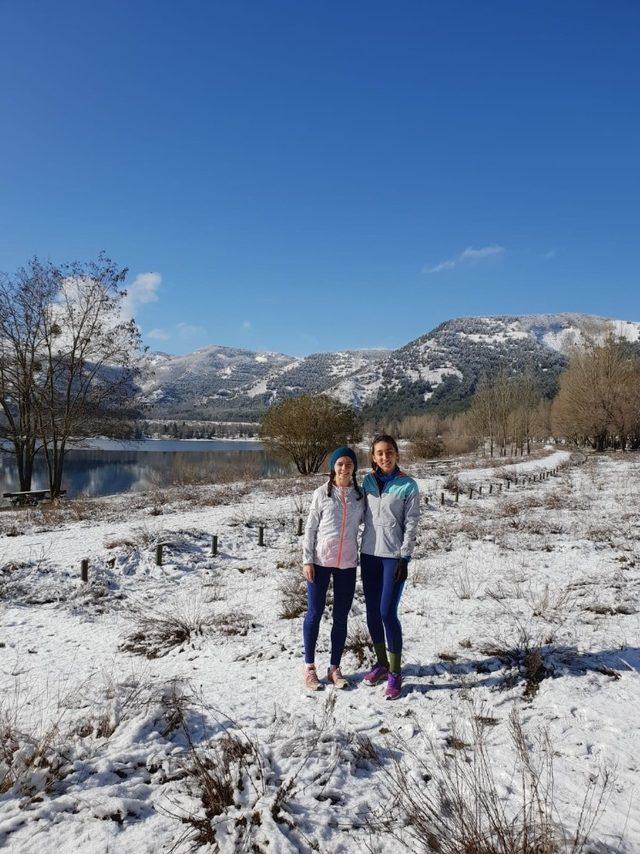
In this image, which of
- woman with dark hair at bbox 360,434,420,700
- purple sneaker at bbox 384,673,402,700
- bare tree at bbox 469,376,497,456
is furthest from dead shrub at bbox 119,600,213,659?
bare tree at bbox 469,376,497,456

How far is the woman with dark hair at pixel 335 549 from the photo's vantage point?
13.4ft

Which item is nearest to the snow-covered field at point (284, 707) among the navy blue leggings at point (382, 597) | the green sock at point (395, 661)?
the green sock at point (395, 661)

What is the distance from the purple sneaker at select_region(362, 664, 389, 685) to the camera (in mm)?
4160

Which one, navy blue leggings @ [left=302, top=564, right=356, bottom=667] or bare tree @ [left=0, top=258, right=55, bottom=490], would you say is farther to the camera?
bare tree @ [left=0, top=258, right=55, bottom=490]

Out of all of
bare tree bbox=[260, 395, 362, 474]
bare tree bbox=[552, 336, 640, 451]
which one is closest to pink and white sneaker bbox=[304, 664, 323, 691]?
bare tree bbox=[260, 395, 362, 474]

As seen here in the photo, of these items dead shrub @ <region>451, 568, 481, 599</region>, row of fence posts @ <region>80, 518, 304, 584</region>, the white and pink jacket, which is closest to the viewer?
the white and pink jacket

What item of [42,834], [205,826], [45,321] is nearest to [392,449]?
[205,826]

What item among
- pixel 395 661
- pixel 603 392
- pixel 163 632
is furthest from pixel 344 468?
pixel 603 392

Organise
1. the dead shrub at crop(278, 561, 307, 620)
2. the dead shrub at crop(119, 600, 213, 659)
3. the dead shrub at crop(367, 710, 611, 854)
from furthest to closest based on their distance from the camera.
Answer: the dead shrub at crop(278, 561, 307, 620)
the dead shrub at crop(119, 600, 213, 659)
the dead shrub at crop(367, 710, 611, 854)

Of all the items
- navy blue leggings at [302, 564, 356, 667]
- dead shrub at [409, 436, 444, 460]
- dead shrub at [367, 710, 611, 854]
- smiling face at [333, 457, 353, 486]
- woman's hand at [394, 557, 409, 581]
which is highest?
smiling face at [333, 457, 353, 486]

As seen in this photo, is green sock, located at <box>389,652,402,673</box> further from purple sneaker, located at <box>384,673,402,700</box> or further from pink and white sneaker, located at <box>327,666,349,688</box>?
pink and white sneaker, located at <box>327,666,349,688</box>

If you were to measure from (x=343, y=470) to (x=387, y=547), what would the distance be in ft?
2.66

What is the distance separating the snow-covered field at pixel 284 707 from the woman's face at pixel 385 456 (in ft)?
6.84

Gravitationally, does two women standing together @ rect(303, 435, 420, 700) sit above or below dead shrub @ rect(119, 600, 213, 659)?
above
